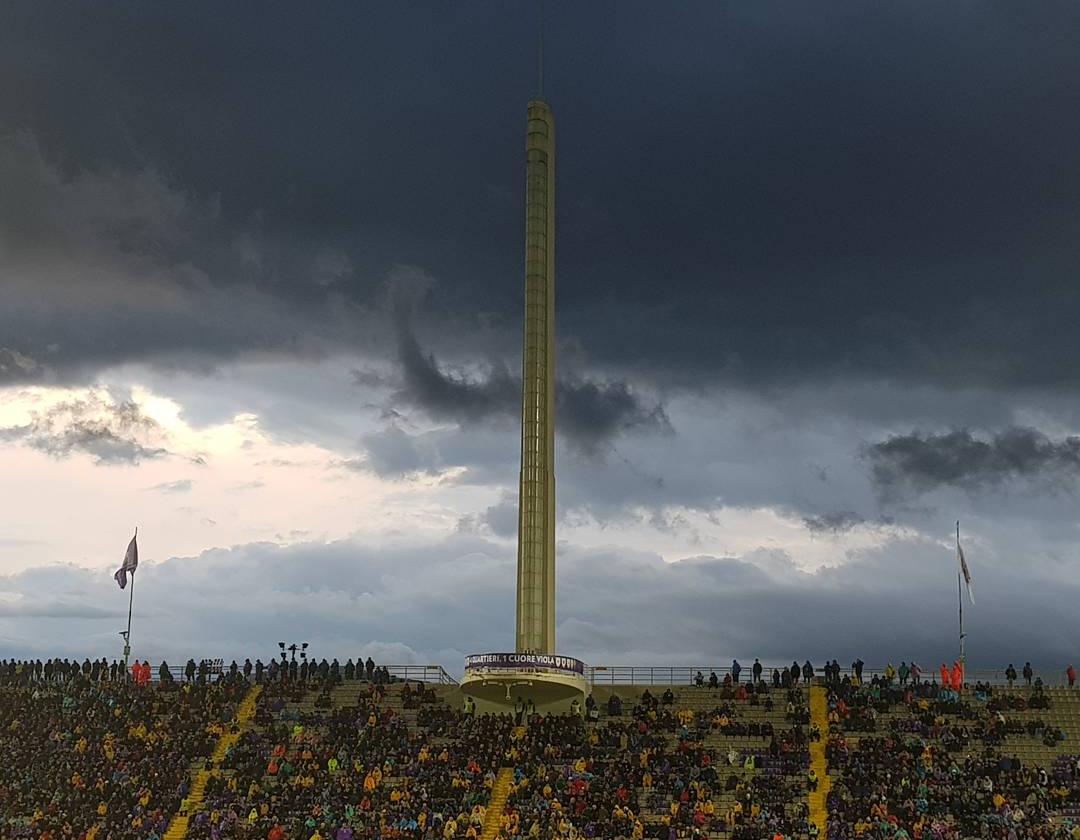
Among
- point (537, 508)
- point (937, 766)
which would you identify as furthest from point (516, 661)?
point (937, 766)

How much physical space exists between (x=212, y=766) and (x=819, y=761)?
1166 inches

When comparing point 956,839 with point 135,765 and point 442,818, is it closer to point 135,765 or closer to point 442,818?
point 442,818

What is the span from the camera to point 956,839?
74312 millimetres

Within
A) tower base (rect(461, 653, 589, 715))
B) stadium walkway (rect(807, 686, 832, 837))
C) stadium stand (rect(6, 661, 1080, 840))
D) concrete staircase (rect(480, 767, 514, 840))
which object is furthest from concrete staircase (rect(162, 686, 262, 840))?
stadium walkway (rect(807, 686, 832, 837))

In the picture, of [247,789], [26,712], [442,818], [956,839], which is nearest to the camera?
[956,839]

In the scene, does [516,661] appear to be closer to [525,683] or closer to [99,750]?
[525,683]

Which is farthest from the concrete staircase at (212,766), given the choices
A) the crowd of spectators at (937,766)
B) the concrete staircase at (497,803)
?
the crowd of spectators at (937,766)

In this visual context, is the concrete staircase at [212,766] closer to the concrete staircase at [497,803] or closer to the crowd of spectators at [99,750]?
the crowd of spectators at [99,750]

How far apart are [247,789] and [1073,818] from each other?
124 ft

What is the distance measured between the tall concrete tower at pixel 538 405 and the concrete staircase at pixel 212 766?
1458 cm

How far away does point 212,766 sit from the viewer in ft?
286

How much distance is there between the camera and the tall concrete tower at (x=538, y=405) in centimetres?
9538

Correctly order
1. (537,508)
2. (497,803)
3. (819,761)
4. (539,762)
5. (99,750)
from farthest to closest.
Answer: (537,508) → (99,750) → (539,762) → (819,761) → (497,803)

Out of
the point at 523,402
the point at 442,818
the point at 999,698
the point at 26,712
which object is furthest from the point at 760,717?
the point at 26,712
